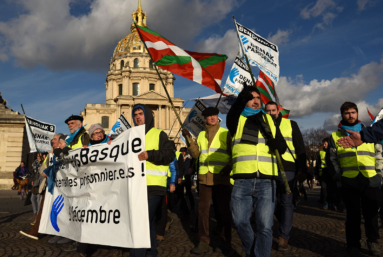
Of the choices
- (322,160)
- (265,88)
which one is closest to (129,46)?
(322,160)

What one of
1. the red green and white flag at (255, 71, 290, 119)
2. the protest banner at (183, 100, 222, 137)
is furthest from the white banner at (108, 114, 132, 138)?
the red green and white flag at (255, 71, 290, 119)

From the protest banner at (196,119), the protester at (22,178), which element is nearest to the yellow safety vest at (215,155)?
the protest banner at (196,119)

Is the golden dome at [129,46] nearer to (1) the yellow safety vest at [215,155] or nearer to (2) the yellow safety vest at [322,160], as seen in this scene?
(2) the yellow safety vest at [322,160]

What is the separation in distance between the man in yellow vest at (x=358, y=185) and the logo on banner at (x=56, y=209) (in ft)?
12.9

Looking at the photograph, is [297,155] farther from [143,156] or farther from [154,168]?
[143,156]

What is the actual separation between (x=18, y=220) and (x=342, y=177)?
25.0 feet

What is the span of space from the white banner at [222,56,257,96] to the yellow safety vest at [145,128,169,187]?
4.59m

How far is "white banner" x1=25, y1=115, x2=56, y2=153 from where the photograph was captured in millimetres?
8672

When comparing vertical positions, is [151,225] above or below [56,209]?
below

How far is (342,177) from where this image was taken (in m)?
4.55

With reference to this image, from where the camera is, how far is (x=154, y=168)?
152 inches

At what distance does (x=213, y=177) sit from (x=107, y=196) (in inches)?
63.8

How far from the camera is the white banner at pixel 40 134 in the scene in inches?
341

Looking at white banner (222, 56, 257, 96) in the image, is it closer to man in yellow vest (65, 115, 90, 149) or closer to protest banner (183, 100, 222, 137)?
protest banner (183, 100, 222, 137)
